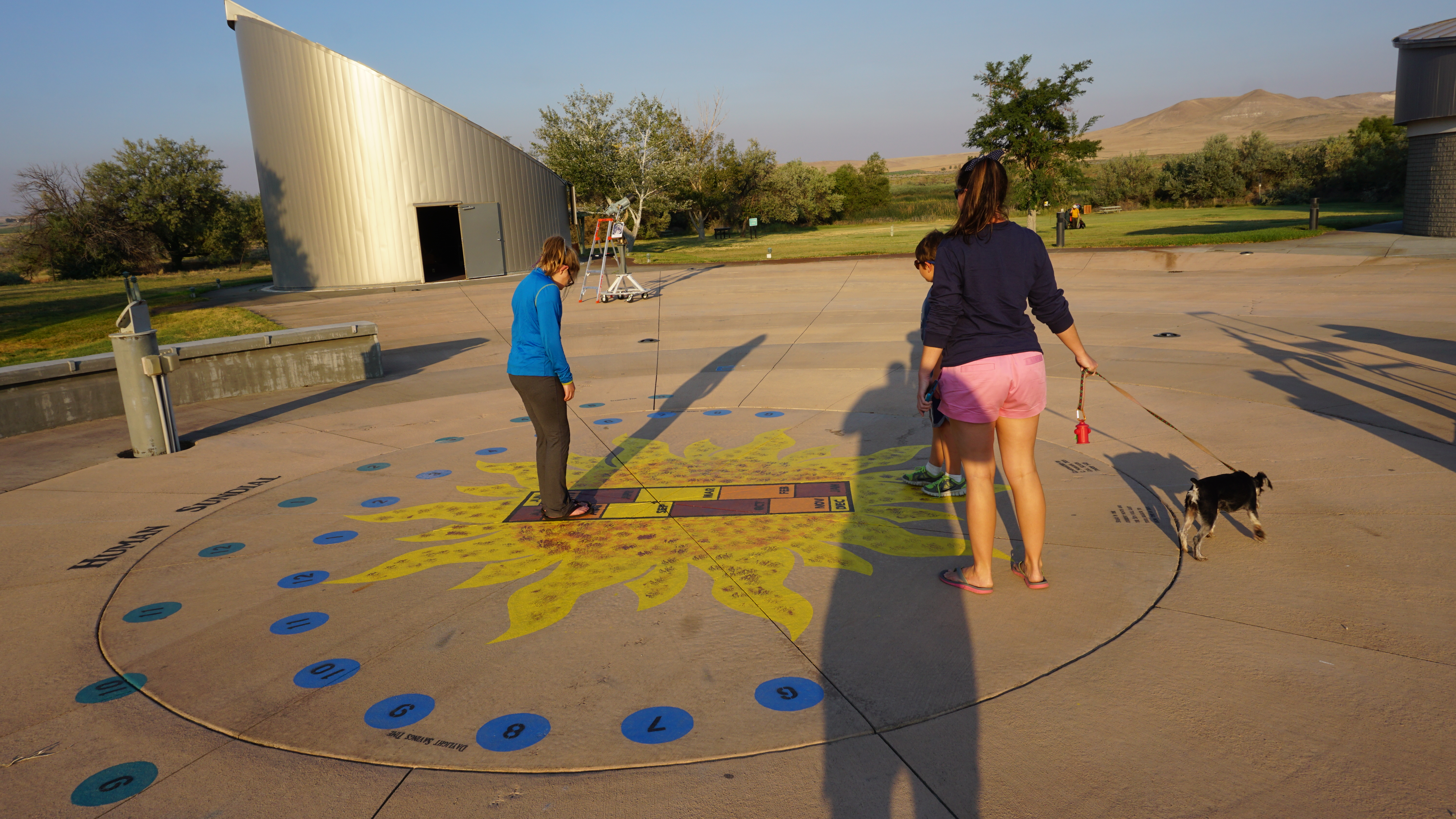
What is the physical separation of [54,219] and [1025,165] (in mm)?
43247

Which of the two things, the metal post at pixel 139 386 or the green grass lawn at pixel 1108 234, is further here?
the green grass lawn at pixel 1108 234

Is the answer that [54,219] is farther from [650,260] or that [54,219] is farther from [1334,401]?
[1334,401]

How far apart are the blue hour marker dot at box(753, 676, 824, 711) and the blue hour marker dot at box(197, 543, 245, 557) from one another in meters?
3.59

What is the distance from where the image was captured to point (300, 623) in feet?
13.4

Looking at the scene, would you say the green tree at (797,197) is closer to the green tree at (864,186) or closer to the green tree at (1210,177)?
the green tree at (864,186)

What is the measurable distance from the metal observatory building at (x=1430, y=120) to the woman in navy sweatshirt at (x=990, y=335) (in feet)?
87.0

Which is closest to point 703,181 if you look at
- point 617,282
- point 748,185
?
point 748,185

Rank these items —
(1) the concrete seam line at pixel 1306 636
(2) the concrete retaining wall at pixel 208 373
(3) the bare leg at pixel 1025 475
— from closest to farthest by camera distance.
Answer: (1) the concrete seam line at pixel 1306 636
(3) the bare leg at pixel 1025 475
(2) the concrete retaining wall at pixel 208 373

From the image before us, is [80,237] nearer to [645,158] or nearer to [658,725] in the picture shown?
[645,158]

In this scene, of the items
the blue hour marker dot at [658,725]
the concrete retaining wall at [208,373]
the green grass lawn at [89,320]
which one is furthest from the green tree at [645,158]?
the blue hour marker dot at [658,725]

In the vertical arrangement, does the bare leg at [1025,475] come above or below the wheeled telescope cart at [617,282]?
below

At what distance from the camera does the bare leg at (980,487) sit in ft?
12.6

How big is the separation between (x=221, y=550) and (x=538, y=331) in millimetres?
2366

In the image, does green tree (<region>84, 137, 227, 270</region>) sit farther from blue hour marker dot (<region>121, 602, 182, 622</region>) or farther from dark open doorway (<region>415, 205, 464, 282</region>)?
blue hour marker dot (<region>121, 602, 182, 622</region>)
